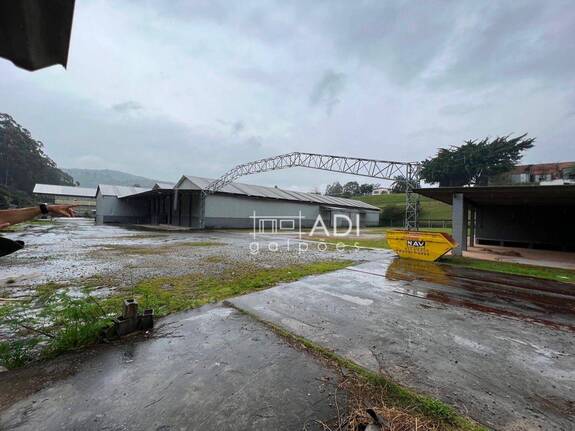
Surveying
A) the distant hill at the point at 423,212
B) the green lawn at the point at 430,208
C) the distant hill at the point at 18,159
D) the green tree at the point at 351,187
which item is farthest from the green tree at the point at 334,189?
the distant hill at the point at 18,159

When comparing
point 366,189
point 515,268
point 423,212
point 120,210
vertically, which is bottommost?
point 515,268

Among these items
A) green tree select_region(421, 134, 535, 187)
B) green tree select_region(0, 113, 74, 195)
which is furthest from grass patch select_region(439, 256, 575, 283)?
green tree select_region(0, 113, 74, 195)

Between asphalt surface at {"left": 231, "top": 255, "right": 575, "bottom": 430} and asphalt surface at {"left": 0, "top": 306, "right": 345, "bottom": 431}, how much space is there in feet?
2.63

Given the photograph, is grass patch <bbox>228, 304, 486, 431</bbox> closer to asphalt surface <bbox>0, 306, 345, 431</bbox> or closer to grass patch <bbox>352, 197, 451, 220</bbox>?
asphalt surface <bbox>0, 306, 345, 431</bbox>

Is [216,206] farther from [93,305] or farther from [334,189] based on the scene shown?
[334,189]

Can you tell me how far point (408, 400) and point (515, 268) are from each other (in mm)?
9098

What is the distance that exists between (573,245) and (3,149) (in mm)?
79768

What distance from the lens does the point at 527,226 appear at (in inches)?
552

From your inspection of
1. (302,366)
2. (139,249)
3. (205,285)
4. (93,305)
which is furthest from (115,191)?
(302,366)

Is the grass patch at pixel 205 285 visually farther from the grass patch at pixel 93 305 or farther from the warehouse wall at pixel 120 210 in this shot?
the warehouse wall at pixel 120 210

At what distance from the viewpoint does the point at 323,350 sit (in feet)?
10.3

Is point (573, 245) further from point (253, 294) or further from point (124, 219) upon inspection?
point (124, 219)

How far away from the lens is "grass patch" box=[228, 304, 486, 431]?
2039 mm

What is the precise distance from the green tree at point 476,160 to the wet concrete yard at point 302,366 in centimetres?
4144
